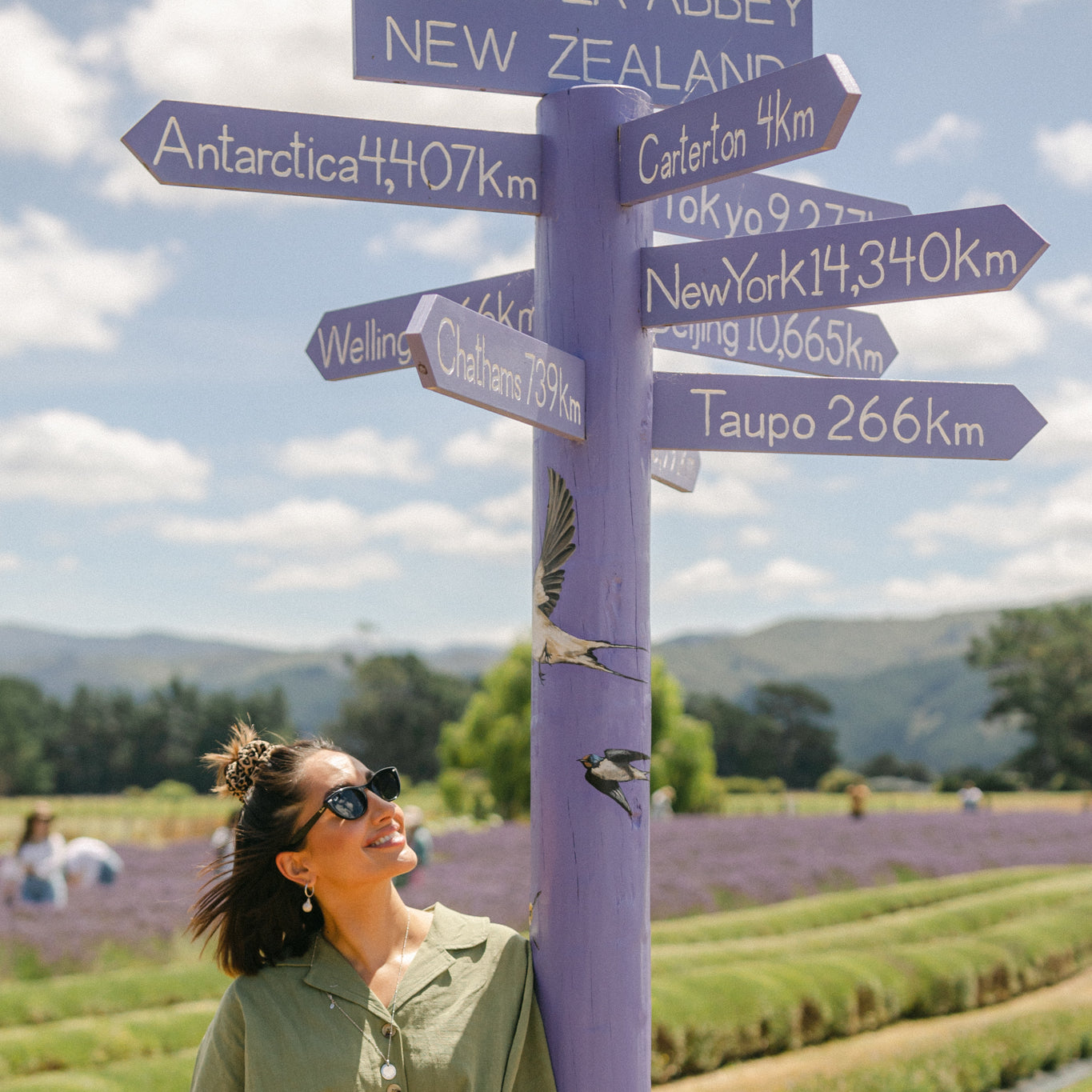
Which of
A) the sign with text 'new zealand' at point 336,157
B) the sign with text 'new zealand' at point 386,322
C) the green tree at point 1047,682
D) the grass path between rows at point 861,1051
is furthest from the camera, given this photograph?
the green tree at point 1047,682

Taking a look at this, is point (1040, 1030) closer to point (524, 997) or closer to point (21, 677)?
point (524, 997)

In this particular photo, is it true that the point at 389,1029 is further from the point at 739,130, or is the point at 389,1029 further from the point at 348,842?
the point at 739,130

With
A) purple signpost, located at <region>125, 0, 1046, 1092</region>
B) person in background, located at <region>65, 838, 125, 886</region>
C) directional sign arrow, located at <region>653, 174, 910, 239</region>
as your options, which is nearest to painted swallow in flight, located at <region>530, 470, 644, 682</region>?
purple signpost, located at <region>125, 0, 1046, 1092</region>

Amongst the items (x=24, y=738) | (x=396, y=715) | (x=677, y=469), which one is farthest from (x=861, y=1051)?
(x=396, y=715)

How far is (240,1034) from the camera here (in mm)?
Answer: 2666

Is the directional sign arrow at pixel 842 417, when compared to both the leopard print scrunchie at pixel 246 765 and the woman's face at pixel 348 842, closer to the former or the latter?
the woman's face at pixel 348 842

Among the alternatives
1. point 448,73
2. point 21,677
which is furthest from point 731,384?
point 21,677

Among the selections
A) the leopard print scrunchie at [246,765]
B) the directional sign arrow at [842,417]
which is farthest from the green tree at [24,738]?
the directional sign arrow at [842,417]

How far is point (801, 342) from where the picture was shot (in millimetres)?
3492

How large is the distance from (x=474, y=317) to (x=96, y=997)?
28.8 ft

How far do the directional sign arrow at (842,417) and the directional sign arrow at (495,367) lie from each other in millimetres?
267

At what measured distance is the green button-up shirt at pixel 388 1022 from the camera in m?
2.62

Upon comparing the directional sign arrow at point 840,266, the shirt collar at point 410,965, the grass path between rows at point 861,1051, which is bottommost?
the grass path between rows at point 861,1051

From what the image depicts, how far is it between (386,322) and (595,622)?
3.20ft
